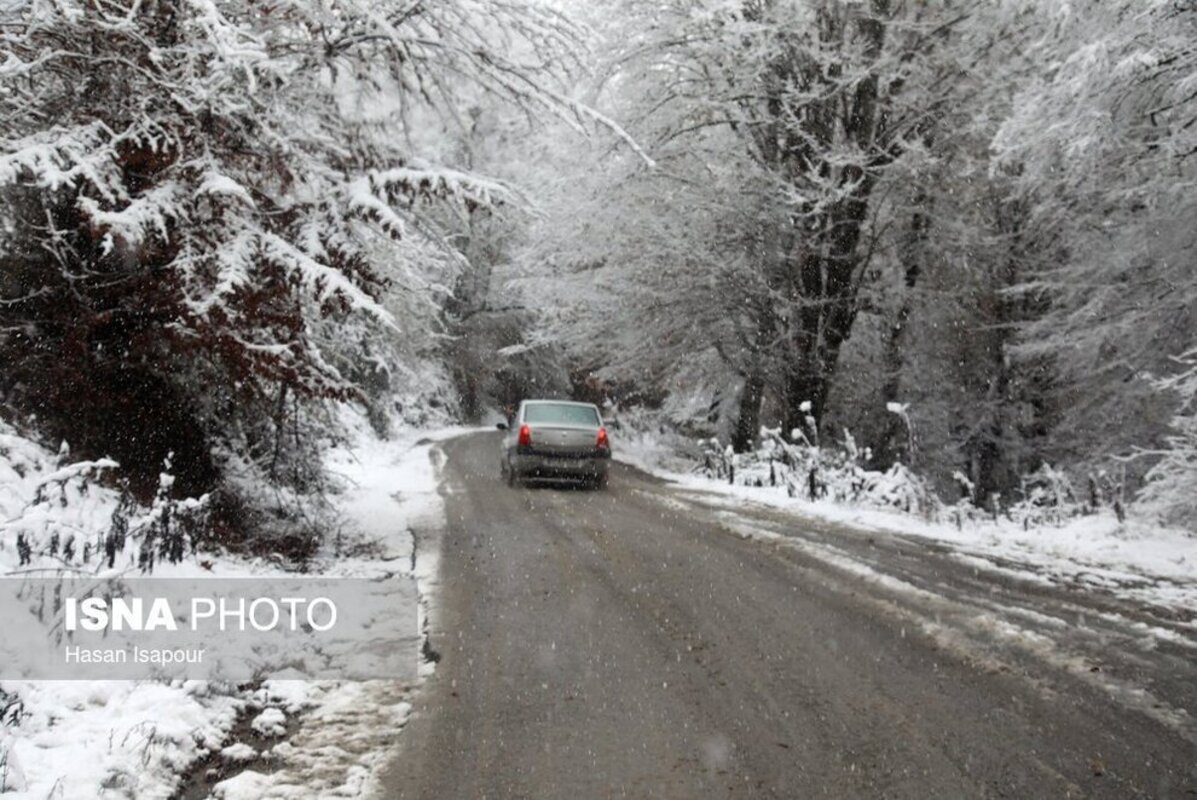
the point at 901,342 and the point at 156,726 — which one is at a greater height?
the point at 901,342

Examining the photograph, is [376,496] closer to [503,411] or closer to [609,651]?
[609,651]

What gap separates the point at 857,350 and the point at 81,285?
681 inches

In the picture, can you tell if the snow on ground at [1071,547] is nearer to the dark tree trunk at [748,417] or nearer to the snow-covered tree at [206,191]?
the snow-covered tree at [206,191]

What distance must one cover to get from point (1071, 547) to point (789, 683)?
6.24 meters

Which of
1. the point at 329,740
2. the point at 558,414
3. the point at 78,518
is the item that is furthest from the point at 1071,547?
the point at 78,518

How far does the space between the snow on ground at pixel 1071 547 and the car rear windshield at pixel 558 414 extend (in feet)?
12.5

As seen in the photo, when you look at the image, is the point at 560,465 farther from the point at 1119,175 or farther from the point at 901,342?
the point at 1119,175

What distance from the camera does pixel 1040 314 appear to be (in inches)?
722

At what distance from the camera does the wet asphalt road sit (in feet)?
14.0

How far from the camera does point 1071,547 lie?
33.3 feet

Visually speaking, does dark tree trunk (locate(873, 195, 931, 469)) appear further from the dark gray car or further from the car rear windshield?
the car rear windshield

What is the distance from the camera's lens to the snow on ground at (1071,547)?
8469mm

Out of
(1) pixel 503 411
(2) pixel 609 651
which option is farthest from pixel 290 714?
(1) pixel 503 411

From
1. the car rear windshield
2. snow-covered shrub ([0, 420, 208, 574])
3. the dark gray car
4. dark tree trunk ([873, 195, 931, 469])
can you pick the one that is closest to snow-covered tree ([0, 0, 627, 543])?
snow-covered shrub ([0, 420, 208, 574])
